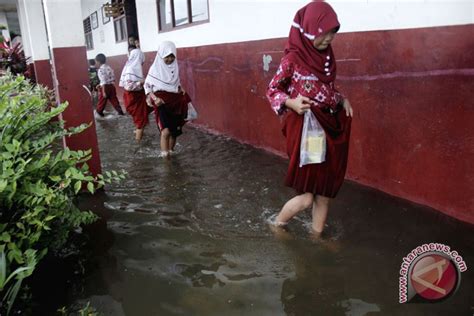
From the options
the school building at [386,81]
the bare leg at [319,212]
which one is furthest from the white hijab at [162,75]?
the bare leg at [319,212]

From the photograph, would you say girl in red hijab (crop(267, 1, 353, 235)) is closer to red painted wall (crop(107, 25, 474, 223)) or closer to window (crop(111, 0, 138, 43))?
red painted wall (crop(107, 25, 474, 223))

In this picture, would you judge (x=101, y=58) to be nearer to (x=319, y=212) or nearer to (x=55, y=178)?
(x=55, y=178)

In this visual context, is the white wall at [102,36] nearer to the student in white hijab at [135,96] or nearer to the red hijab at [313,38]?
the student in white hijab at [135,96]

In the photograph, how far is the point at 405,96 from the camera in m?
3.47

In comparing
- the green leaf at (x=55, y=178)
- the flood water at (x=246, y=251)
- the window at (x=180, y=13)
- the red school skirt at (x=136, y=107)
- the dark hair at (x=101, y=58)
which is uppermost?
the window at (x=180, y=13)

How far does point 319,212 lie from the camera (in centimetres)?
300

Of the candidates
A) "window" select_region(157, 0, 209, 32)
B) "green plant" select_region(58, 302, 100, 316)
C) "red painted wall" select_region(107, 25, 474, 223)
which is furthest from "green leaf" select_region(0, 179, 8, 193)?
"window" select_region(157, 0, 209, 32)

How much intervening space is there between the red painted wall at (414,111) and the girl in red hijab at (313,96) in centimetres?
95

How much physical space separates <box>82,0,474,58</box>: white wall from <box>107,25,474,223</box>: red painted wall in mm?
90

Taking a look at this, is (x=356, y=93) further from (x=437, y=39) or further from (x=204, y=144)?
(x=204, y=144)

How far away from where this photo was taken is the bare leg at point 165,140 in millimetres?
5559

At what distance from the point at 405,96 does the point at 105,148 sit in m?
4.57

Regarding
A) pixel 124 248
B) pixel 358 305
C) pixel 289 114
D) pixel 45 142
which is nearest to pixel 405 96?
pixel 289 114

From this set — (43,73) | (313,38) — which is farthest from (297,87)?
(43,73)
